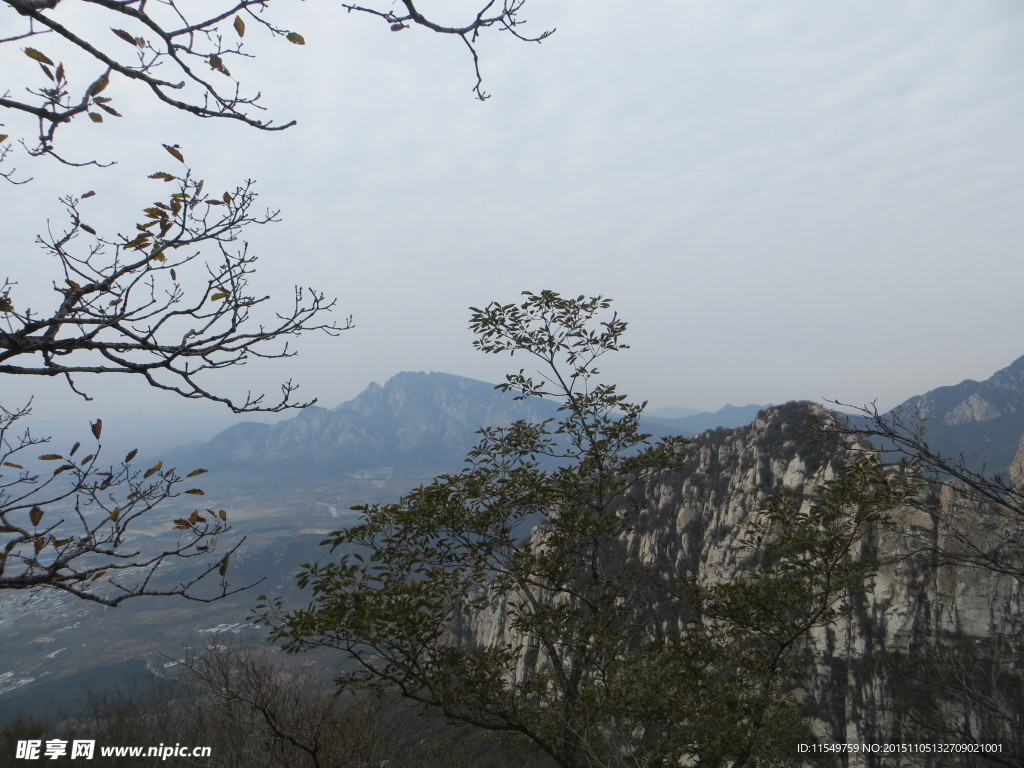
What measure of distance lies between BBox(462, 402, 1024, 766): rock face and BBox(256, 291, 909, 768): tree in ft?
51.9

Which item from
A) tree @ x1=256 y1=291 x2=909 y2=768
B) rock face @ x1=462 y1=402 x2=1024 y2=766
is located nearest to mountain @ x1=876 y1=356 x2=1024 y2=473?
rock face @ x1=462 y1=402 x2=1024 y2=766

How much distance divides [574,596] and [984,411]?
184m

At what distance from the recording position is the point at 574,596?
9.12 metres

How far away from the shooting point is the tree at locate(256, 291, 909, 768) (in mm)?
7281

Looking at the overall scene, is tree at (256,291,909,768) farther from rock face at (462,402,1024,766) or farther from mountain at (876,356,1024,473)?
mountain at (876,356,1024,473)

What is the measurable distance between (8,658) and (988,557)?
656 ft

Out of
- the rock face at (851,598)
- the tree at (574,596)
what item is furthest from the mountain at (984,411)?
the tree at (574,596)

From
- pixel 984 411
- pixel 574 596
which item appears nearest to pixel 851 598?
pixel 574 596

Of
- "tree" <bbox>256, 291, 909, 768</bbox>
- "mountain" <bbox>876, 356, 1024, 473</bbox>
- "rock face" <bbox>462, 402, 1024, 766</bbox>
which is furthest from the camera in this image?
"mountain" <bbox>876, 356, 1024, 473</bbox>

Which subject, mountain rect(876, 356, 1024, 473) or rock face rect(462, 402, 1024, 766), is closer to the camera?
rock face rect(462, 402, 1024, 766)

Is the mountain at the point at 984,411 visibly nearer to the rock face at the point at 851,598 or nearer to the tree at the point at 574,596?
the rock face at the point at 851,598

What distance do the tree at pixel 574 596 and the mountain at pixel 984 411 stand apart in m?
143

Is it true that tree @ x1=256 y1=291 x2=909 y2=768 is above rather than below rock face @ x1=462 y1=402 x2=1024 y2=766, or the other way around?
above

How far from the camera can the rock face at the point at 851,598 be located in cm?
4041
